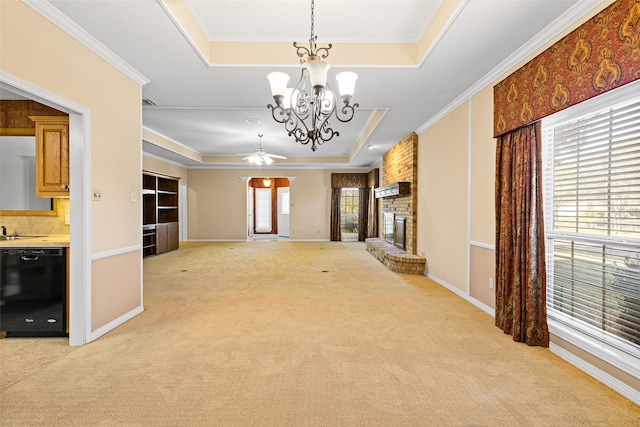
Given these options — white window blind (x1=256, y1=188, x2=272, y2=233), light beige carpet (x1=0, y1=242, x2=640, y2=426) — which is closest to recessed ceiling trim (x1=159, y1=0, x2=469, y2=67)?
light beige carpet (x1=0, y1=242, x2=640, y2=426)

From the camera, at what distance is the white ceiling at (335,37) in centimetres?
237

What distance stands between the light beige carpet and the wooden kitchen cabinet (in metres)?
1.49

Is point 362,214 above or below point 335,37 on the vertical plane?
below

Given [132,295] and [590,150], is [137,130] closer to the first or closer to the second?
[132,295]

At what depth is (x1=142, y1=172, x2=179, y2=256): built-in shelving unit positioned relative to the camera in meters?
7.53

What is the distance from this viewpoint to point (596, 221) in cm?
232

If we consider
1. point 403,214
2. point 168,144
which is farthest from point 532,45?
point 168,144

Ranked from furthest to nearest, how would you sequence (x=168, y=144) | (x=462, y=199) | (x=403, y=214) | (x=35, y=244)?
(x=168, y=144) < (x=403, y=214) < (x=462, y=199) < (x=35, y=244)

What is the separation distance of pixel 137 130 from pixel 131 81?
1.72 feet

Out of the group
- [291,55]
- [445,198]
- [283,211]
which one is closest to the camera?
[291,55]

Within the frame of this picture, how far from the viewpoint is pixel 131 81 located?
3400 mm

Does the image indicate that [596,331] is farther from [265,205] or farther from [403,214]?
[265,205]

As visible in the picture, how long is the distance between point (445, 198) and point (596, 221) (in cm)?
243

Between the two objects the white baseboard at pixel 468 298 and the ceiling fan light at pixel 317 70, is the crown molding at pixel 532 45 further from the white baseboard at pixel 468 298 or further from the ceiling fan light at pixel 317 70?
the white baseboard at pixel 468 298
